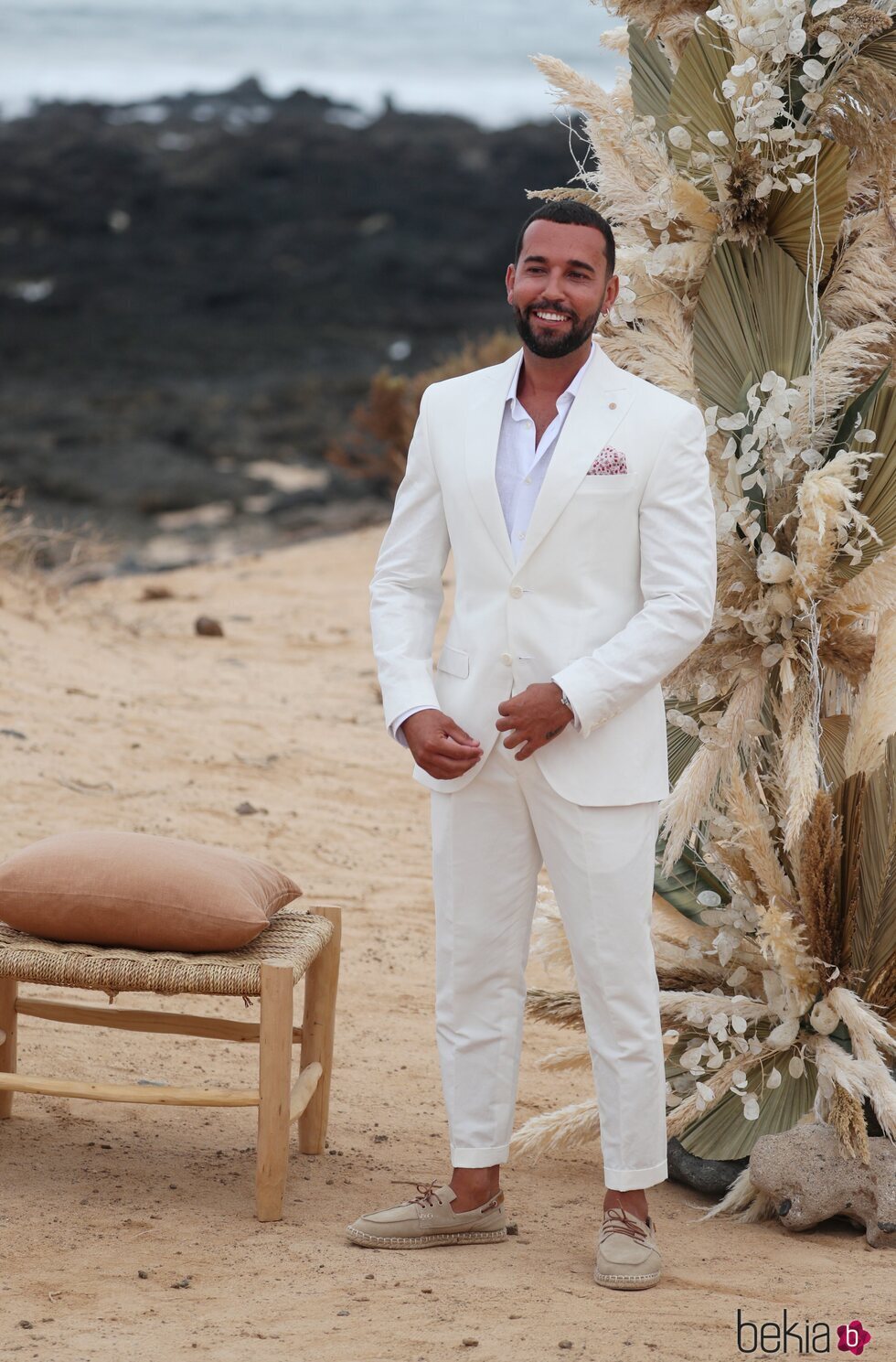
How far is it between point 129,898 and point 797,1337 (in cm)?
156

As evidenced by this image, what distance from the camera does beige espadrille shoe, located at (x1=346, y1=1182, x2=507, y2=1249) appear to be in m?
3.12

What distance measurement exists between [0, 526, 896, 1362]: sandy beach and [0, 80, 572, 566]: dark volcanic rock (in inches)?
498

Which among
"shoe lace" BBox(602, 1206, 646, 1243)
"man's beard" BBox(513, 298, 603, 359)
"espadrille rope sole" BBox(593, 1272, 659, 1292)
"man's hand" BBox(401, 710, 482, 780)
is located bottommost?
"espadrille rope sole" BBox(593, 1272, 659, 1292)

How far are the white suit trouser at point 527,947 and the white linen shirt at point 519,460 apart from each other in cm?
25

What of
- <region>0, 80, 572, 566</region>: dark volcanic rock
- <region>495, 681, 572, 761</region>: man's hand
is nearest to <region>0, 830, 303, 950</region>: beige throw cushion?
<region>495, 681, 572, 761</region>: man's hand

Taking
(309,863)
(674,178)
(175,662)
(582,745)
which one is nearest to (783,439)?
(674,178)

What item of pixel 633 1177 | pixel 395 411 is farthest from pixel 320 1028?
pixel 395 411

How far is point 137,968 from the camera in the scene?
3223mm

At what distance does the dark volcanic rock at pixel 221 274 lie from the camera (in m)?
23.2

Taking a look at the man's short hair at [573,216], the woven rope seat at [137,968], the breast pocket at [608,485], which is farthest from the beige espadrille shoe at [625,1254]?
the man's short hair at [573,216]

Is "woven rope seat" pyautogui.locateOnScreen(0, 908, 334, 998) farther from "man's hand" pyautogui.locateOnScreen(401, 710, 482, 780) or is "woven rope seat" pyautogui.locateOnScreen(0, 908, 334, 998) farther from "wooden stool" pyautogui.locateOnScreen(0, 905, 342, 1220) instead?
"man's hand" pyautogui.locateOnScreen(401, 710, 482, 780)

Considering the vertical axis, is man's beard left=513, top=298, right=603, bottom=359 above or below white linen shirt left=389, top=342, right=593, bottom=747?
above

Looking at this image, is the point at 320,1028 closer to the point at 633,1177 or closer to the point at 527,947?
the point at 527,947

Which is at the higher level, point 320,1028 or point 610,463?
point 610,463
